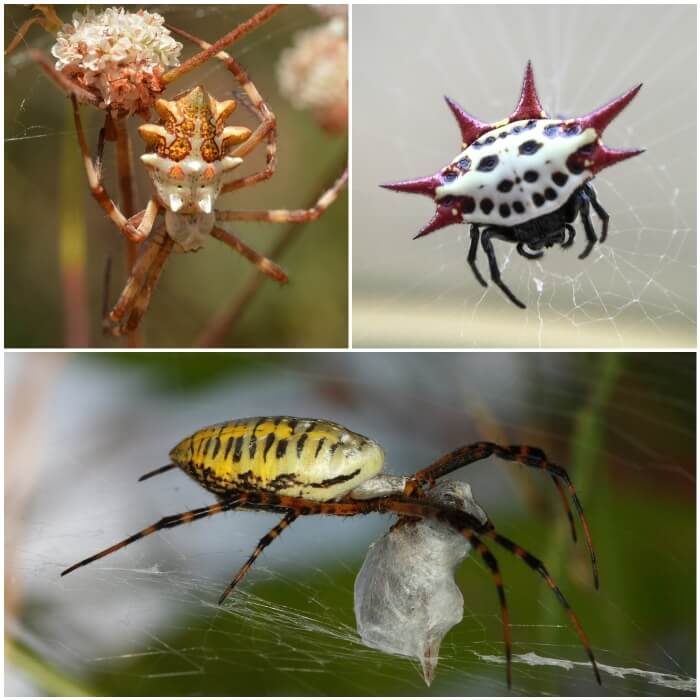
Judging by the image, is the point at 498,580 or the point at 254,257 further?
the point at 254,257

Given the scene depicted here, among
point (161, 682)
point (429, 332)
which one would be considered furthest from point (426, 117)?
point (161, 682)

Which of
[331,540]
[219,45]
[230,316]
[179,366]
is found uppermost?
[219,45]

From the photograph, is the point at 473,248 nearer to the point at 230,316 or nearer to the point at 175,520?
the point at 230,316

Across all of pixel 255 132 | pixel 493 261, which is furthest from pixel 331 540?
pixel 255 132

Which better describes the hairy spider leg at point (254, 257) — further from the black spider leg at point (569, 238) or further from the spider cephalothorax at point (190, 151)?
the black spider leg at point (569, 238)

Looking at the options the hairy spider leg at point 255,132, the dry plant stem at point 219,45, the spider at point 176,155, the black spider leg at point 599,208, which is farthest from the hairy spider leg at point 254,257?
the black spider leg at point 599,208
